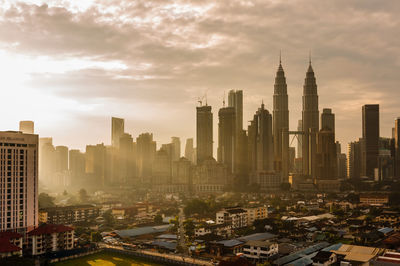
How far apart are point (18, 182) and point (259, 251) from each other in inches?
821

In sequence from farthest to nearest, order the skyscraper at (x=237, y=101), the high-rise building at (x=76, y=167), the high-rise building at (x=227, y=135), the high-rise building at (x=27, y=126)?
1. the skyscraper at (x=237, y=101)
2. the high-rise building at (x=227, y=135)
3. the high-rise building at (x=76, y=167)
4. the high-rise building at (x=27, y=126)

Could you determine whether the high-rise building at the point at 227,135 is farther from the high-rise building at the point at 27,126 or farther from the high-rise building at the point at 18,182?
the high-rise building at the point at 18,182

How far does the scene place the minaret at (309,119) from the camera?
478 feet

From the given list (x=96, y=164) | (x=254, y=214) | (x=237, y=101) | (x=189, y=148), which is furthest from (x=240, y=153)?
(x=254, y=214)

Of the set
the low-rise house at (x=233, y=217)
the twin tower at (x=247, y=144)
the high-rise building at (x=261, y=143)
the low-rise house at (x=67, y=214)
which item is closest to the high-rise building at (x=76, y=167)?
the twin tower at (x=247, y=144)

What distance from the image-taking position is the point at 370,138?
132 m

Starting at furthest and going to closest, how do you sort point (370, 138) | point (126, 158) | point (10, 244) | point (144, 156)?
point (144, 156), point (370, 138), point (126, 158), point (10, 244)

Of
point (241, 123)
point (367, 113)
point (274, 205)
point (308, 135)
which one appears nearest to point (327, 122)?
point (308, 135)

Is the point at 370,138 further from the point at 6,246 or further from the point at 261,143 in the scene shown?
the point at 6,246

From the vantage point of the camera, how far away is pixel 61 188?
417 feet

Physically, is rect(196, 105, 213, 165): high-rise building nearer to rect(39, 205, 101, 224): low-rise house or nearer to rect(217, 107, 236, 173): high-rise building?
rect(217, 107, 236, 173): high-rise building

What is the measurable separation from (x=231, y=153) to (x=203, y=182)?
27.3m

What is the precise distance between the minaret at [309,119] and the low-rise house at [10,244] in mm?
121371

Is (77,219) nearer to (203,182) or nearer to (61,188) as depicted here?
(203,182)
